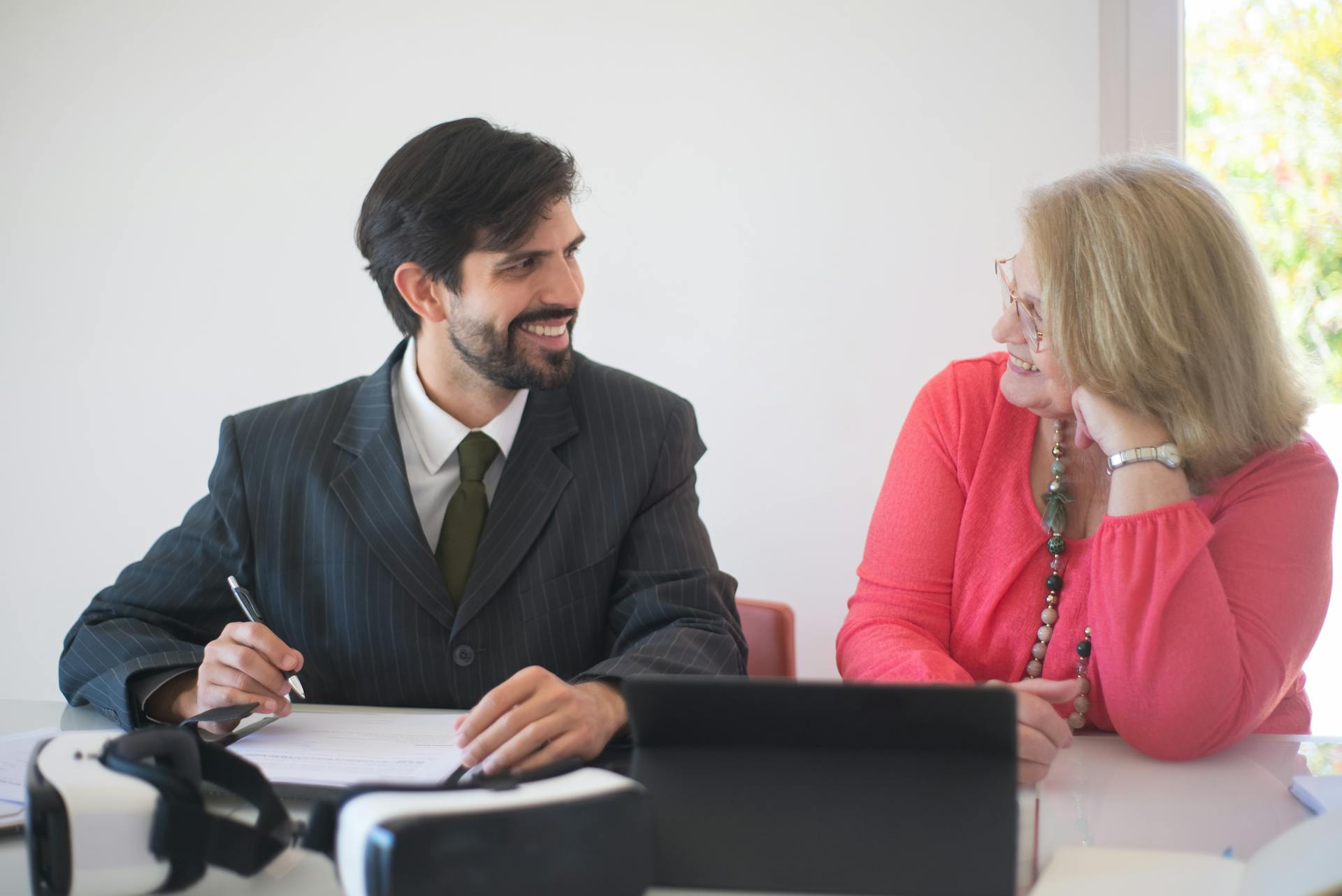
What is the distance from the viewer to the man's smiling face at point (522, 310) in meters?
1.64

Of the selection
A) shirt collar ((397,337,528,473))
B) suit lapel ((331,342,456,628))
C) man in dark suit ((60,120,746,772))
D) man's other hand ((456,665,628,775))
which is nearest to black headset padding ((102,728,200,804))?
man's other hand ((456,665,628,775))

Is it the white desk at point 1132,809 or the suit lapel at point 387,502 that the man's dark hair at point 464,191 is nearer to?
the suit lapel at point 387,502

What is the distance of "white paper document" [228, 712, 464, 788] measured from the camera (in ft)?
3.52

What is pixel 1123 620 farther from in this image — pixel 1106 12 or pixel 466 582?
pixel 1106 12

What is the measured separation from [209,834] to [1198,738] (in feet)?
3.20

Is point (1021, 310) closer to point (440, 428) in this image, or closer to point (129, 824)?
point (440, 428)

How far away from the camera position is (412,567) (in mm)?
1501

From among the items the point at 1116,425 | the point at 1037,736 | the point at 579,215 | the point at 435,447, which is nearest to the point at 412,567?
the point at 435,447

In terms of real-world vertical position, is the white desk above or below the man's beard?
below

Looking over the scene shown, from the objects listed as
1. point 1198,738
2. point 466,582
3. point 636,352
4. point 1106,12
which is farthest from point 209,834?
point 1106,12

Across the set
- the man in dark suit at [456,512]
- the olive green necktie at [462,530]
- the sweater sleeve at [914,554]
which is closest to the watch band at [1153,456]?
the sweater sleeve at [914,554]

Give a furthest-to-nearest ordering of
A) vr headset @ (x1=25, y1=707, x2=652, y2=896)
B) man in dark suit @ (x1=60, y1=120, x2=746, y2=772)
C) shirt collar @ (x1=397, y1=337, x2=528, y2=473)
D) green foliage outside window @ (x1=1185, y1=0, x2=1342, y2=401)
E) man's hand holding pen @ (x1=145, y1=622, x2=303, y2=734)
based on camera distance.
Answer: green foliage outside window @ (x1=1185, y1=0, x2=1342, y2=401) < shirt collar @ (x1=397, y1=337, x2=528, y2=473) < man in dark suit @ (x1=60, y1=120, x2=746, y2=772) < man's hand holding pen @ (x1=145, y1=622, x2=303, y2=734) < vr headset @ (x1=25, y1=707, x2=652, y2=896)

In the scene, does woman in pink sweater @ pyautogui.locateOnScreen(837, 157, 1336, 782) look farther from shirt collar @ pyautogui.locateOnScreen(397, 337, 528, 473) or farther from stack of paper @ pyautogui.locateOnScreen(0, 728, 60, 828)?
stack of paper @ pyautogui.locateOnScreen(0, 728, 60, 828)

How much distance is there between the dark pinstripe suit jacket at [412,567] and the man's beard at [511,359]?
0.04 metres
